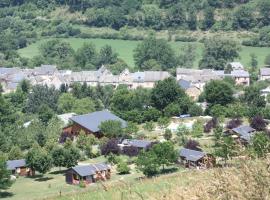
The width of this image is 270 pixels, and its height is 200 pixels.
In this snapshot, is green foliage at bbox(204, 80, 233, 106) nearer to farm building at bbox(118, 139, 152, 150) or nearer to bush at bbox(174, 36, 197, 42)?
farm building at bbox(118, 139, 152, 150)

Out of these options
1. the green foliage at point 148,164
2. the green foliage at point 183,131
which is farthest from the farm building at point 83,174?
the green foliage at point 183,131

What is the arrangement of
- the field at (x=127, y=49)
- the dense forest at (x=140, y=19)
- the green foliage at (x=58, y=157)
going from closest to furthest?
the green foliage at (x=58, y=157), the field at (x=127, y=49), the dense forest at (x=140, y=19)

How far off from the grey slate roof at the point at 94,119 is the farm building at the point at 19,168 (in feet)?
15.5

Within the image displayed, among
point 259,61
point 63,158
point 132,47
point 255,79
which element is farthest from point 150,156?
point 132,47

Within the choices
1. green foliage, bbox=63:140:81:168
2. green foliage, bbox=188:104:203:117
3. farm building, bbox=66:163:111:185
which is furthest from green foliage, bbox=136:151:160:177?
green foliage, bbox=188:104:203:117

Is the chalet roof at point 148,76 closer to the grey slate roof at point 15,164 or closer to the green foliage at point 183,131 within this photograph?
the green foliage at point 183,131

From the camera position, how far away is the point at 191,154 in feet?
57.4

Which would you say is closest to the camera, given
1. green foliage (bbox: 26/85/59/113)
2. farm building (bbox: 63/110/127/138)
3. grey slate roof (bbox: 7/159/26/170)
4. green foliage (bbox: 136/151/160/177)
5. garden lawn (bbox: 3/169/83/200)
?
garden lawn (bbox: 3/169/83/200)

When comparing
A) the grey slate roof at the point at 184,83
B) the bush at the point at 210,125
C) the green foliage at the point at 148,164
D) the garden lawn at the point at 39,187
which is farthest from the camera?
the grey slate roof at the point at 184,83

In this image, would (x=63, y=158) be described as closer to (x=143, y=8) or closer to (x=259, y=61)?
(x=259, y=61)

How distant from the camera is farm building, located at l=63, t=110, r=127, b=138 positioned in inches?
909

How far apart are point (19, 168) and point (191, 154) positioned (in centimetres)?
552

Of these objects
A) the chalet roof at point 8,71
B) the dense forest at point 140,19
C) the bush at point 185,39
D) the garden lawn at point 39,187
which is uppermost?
the dense forest at point 140,19

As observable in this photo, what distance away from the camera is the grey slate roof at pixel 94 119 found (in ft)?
76.2
